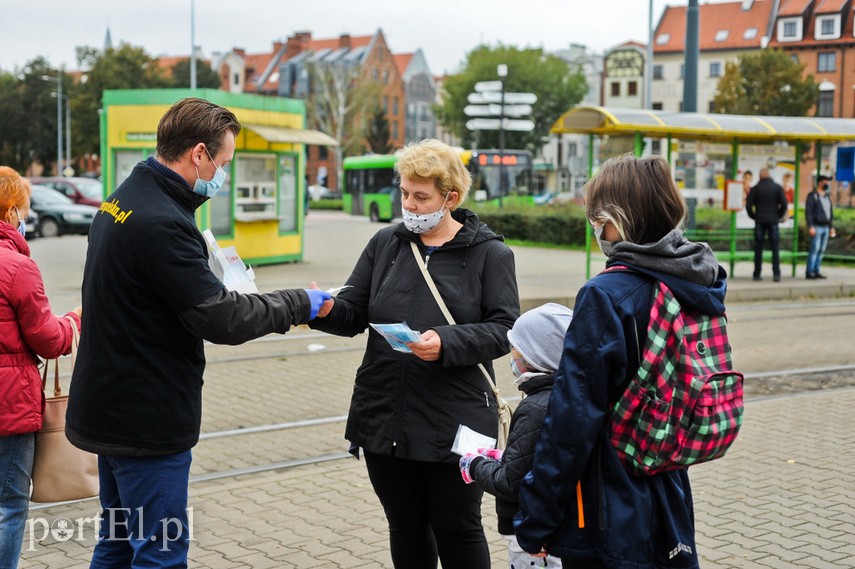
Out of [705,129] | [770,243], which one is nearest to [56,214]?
[705,129]

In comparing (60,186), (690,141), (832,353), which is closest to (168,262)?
(832,353)

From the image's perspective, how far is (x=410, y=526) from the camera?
3785 mm

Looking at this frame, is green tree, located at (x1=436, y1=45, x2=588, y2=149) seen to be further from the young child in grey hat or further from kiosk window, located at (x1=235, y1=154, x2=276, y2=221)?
the young child in grey hat

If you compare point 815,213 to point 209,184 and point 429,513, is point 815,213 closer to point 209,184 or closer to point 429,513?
point 429,513

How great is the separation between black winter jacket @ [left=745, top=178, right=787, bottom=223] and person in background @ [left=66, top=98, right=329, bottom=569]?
15.6 metres

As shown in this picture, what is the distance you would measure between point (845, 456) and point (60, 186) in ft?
96.5

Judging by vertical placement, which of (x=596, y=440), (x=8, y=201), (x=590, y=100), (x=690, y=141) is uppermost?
(x=590, y=100)

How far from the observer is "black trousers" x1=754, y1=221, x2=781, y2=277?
57.7 ft

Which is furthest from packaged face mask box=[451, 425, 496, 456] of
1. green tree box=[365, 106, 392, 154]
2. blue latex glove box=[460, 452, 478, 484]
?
green tree box=[365, 106, 392, 154]

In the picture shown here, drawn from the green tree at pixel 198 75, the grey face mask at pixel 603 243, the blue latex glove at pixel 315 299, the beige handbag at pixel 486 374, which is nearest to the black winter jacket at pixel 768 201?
the beige handbag at pixel 486 374

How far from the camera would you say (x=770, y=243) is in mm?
17859

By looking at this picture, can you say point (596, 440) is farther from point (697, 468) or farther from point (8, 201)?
point (697, 468)

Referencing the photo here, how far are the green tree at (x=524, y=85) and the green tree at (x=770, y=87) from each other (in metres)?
20.8

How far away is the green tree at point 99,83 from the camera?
66812 millimetres
